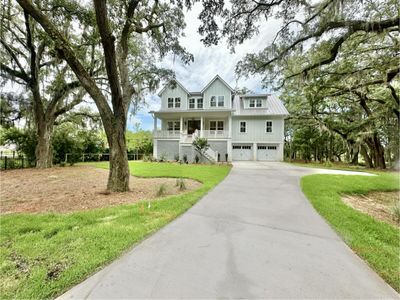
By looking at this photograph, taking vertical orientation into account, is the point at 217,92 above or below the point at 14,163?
above

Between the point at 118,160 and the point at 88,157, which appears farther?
the point at 88,157

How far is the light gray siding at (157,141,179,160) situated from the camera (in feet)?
69.9

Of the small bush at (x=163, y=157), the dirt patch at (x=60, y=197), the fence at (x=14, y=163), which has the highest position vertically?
the small bush at (x=163, y=157)

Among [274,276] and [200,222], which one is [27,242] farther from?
[274,276]

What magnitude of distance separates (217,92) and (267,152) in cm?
840

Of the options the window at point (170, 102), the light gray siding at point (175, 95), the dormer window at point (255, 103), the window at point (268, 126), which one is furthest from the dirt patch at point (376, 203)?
the window at point (170, 102)

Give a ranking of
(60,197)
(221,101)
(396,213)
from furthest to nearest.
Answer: (221,101), (60,197), (396,213)

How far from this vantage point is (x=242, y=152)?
72.7ft

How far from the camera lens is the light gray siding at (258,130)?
21438 millimetres

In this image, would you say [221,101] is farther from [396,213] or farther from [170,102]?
[396,213]

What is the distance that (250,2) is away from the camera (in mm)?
6898

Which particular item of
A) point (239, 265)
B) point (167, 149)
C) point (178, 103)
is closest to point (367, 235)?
point (239, 265)

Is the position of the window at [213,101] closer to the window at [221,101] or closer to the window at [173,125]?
the window at [221,101]

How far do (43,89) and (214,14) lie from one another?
1382cm
